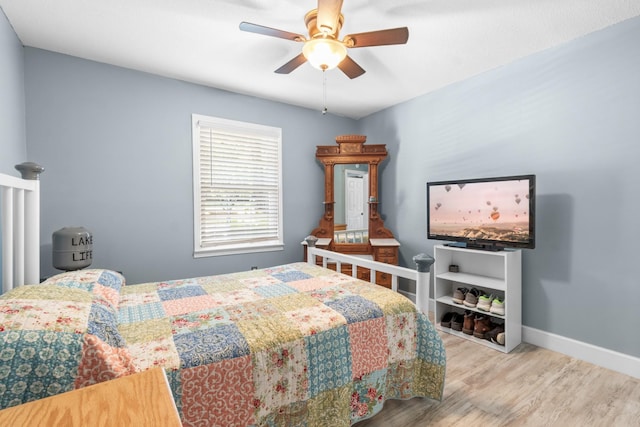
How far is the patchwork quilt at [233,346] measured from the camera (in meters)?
0.92

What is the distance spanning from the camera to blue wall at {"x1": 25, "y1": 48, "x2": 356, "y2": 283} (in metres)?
2.50

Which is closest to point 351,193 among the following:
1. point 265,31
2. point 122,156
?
point 265,31

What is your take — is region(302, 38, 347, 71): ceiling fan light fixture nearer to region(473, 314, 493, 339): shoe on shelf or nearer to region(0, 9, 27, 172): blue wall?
region(0, 9, 27, 172): blue wall

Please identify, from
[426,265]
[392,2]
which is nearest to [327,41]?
[392,2]

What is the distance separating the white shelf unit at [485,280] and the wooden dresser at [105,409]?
261cm

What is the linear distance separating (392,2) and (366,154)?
2024mm

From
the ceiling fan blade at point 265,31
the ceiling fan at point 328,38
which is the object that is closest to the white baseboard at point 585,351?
the ceiling fan at point 328,38

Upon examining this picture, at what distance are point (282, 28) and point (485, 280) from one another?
2.73 meters

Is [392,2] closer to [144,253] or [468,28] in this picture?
[468,28]

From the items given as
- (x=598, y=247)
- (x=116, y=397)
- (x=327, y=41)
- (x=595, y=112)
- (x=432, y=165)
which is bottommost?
(x=116, y=397)

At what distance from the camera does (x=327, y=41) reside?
1724 millimetres

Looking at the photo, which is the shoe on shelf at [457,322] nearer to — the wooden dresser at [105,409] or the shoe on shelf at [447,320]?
the shoe on shelf at [447,320]

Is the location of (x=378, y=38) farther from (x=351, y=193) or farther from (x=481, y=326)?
(x=481, y=326)

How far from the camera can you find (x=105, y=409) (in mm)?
643
